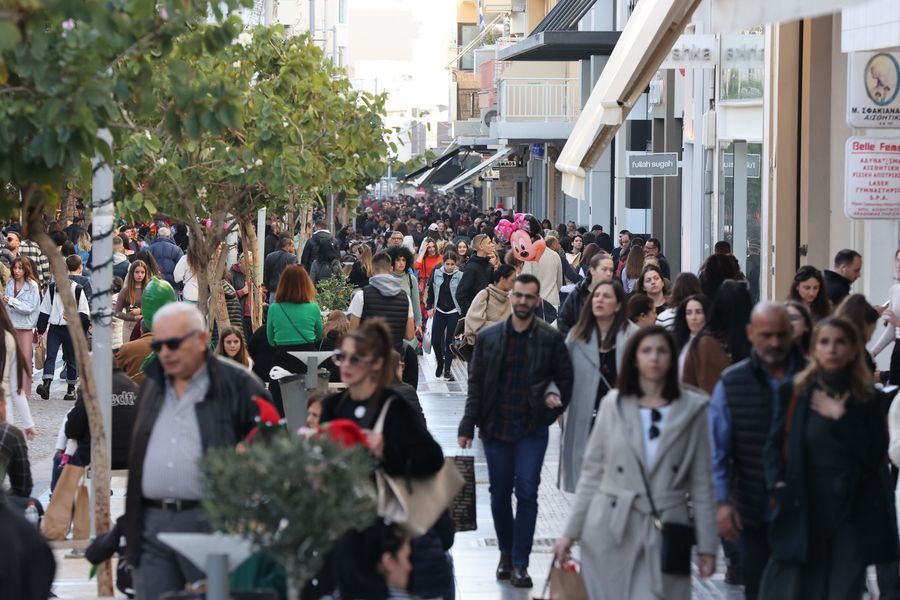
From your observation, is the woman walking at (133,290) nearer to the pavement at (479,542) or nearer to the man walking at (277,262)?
the pavement at (479,542)

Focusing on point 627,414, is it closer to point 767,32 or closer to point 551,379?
point 551,379

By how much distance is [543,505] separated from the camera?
1233 cm

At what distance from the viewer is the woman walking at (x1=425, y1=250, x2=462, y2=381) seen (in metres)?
20.3

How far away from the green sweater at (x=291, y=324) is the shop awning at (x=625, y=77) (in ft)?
13.0

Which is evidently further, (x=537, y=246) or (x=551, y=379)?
(x=537, y=246)

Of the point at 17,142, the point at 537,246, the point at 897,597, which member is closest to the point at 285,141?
the point at 537,246

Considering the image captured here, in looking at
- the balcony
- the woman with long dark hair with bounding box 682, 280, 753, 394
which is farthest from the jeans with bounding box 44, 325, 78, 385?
the balcony

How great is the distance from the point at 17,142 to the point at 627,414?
3.05 m

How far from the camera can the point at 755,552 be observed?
7648mm

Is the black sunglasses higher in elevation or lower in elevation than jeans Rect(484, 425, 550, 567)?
higher

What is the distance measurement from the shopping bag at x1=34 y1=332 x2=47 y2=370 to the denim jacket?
2.02 m

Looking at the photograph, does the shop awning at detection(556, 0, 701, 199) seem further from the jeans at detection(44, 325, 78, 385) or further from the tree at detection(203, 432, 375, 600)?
the tree at detection(203, 432, 375, 600)

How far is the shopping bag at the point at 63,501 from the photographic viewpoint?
10375 millimetres

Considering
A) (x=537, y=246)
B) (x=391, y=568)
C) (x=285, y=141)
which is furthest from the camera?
(x=537, y=246)
